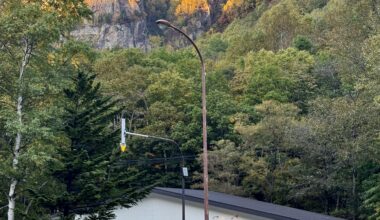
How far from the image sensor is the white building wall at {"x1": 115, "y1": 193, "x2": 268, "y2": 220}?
22.4 m

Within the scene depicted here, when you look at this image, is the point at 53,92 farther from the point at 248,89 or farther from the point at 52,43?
the point at 248,89

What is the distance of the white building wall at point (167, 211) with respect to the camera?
2241 cm

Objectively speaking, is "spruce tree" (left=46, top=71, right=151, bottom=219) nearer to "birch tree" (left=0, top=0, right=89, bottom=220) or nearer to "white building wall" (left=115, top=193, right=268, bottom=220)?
"white building wall" (left=115, top=193, right=268, bottom=220)

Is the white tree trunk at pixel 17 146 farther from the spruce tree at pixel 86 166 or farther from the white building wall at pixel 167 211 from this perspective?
the white building wall at pixel 167 211

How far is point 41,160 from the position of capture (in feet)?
56.3

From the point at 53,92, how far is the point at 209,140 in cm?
1833

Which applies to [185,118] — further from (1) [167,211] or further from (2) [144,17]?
(2) [144,17]

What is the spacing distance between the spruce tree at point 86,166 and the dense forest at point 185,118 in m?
0.06

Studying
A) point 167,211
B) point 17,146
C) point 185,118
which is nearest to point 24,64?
point 17,146

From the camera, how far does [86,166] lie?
21188 millimetres

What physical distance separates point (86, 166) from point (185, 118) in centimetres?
1776

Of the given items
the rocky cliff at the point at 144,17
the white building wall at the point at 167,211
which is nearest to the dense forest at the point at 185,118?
the white building wall at the point at 167,211

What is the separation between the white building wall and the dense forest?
1.14 m

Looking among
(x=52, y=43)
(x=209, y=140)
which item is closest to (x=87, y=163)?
(x=52, y=43)
